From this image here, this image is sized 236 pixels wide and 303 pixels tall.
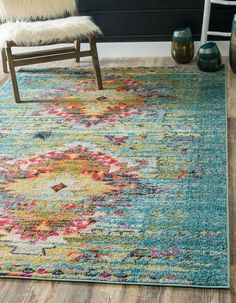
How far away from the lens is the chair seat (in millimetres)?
3134

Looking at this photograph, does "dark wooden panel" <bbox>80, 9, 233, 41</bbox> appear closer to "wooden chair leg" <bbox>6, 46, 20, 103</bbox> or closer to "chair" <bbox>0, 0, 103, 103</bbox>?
"chair" <bbox>0, 0, 103, 103</bbox>

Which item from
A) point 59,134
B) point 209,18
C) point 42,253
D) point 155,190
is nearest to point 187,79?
A: point 209,18

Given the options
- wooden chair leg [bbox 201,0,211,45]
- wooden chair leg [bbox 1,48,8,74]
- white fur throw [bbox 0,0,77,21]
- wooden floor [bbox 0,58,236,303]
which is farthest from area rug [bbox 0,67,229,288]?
white fur throw [bbox 0,0,77,21]

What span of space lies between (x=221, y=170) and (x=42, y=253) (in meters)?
0.89

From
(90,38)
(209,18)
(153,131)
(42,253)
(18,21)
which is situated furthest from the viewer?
(209,18)

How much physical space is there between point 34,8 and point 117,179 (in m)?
1.58

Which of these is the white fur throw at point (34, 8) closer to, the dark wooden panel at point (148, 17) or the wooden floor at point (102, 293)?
the dark wooden panel at point (148, 17)

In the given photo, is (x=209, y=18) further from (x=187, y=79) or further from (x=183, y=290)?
(x=183, y=290)

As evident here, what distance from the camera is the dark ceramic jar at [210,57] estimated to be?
3412mm

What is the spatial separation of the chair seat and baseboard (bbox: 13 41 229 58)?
723 mm

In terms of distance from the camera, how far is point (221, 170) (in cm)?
239

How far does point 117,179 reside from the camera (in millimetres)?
2398

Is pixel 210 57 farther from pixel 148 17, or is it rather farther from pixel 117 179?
pixel 117 179

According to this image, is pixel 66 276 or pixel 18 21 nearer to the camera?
pixel 66 276
